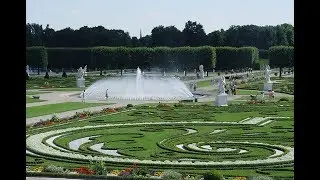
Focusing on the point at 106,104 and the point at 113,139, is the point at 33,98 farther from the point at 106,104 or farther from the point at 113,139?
the point at 113,139

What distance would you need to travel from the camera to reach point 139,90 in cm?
3491

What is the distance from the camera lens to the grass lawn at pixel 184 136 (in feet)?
37.9

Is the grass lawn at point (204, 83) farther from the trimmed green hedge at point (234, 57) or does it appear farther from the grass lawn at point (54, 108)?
the grass lawn at point (54, 108)

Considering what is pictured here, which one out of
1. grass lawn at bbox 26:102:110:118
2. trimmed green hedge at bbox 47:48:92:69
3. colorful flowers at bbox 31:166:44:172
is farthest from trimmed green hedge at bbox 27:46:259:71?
colorful flowers at bbox 31:166:44:172

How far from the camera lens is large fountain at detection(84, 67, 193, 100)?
107 feet

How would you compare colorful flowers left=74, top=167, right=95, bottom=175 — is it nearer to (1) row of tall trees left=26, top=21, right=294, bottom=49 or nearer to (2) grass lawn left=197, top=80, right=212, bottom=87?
(2) grass lawn left=197, top=80, right=212, bottom=87

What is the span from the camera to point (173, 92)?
34.5 metres

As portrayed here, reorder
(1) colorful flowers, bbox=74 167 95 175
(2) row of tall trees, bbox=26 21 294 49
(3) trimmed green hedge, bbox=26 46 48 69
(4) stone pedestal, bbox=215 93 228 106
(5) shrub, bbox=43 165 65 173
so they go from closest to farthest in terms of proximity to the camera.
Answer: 1. (1) colorful flowers, bbox=74 167 95 175
2. (5) shrub, bbox=43 165 65 173
3. (4) stone pedestal, bbox=215 93 228 106
4. (3) trimmed green hedge, bbox=26 46 48 69
5. (2) row of tall trees, bbox=26 21 294 49

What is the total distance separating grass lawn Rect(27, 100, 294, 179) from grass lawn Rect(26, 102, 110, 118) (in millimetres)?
2846

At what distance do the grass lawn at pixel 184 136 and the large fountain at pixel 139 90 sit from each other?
7712mm

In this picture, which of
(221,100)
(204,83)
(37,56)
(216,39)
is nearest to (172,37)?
(216,39)
